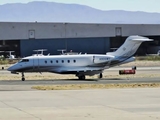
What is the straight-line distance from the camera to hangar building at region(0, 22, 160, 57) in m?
111

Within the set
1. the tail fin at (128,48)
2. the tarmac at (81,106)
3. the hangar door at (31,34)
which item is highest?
the hangar door at (31,34)

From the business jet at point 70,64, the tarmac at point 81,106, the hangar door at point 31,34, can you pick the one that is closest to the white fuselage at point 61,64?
the business jet at point 70,64

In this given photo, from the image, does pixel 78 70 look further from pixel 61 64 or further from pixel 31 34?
pixel 31 34

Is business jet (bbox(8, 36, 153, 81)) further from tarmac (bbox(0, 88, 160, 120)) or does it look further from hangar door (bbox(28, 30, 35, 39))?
hangar door (bbox(28, 30, 35, 39))

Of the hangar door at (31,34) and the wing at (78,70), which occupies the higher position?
the hangar door at (31,34)

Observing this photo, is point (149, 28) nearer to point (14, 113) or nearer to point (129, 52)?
point (129, 52)

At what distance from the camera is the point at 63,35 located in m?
113

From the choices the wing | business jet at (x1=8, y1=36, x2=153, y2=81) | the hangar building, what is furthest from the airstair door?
the hangar building

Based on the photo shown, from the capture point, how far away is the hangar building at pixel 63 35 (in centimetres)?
11075

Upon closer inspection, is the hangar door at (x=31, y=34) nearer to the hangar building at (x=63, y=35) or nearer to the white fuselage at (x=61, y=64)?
the hangar building at (x=63, y=35)

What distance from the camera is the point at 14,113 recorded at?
67.2 ft

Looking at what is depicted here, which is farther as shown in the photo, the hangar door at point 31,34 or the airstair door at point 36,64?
the hangar door at point 31,34

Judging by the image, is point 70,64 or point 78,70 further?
point 70,64

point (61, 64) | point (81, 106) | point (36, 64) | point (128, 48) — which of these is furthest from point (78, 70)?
point (81, 106)
